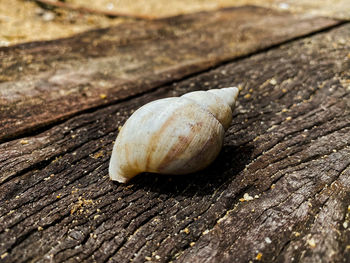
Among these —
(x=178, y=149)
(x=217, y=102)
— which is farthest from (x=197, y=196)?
(x=217, y=102)

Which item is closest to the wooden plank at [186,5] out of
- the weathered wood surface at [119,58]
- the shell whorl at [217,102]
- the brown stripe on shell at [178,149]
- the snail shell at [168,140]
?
the weathered wood surface at [119,58]

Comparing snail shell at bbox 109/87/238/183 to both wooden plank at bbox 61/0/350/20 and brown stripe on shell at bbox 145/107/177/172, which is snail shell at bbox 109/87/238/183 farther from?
wooden plank at bbox 61/0/350/20

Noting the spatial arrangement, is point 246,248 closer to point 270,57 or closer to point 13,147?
point 13,147

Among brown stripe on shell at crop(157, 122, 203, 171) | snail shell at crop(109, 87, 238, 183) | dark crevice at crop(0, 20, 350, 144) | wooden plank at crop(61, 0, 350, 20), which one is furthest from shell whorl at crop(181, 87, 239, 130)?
wooden plank at crop(61, 0, 350, 20)

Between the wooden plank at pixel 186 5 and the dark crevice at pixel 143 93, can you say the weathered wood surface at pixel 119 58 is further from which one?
the wooden plank at pixel 186 5

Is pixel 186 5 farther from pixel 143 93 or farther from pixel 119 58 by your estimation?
pixel 143 93

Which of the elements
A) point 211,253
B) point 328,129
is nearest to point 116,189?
point 211,253

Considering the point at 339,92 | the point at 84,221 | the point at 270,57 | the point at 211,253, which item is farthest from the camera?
the point at 270,57
